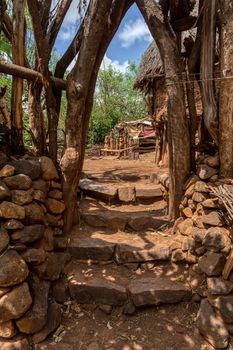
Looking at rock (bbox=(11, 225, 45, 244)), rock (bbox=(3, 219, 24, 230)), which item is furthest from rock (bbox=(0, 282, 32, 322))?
rock (bbox=(3, 219, 24, 230))

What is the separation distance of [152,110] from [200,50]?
4.44 meters

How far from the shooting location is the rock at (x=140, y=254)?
10.8 feet

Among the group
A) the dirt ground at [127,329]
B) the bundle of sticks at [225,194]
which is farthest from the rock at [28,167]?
the bundle of sticks at [225,194]

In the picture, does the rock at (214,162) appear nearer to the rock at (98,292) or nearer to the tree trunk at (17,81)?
the rock at (98,292)

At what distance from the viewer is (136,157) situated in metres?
9.42

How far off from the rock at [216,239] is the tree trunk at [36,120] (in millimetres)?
2219

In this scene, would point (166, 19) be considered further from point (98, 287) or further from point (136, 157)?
point (136, 157)

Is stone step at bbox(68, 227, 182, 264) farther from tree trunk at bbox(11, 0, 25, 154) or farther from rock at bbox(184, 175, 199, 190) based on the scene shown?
tree trunk at bbox(11, 0, 25, 154)

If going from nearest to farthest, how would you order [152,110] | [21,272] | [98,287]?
[21,272] < [98,287] < [152,110]

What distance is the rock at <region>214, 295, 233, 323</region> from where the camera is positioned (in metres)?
2.47

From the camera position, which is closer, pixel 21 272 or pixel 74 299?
pixel 21 272

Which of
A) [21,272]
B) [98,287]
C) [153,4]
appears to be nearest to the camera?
[21,272]

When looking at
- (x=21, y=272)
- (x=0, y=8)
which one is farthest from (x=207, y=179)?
(x=0, y=8)

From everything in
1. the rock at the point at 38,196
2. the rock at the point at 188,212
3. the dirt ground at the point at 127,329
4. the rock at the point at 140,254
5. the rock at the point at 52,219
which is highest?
the rock at the point at 38,196
